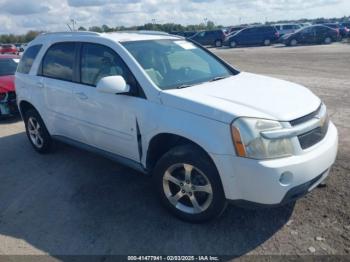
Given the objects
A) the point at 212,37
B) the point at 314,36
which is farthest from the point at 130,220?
the point at 212,37

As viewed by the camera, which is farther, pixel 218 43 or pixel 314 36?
pixel 218 43

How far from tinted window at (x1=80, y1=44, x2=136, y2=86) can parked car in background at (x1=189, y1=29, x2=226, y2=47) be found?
3252cm

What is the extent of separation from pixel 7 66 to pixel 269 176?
334 inches

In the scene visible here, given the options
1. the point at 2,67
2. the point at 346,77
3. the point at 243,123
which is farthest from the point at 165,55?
→ the point at 346,77

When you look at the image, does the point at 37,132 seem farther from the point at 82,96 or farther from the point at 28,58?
the point at 82,96

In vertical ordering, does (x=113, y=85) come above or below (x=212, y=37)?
above

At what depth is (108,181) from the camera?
15.3 feet

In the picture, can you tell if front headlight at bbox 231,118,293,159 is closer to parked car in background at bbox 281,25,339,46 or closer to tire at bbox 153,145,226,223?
tire at bbox 153,145,226,223

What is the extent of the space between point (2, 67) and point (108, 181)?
246 inches

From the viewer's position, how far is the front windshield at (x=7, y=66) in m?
9.05

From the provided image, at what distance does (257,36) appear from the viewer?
3259cm

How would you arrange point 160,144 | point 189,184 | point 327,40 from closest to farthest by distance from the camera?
1. point 189,184
2. point 160,144
3. point 327,40

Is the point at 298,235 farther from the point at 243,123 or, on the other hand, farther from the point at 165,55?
the point at 165,55

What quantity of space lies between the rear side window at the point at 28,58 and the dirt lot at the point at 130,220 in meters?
→ 1.65
